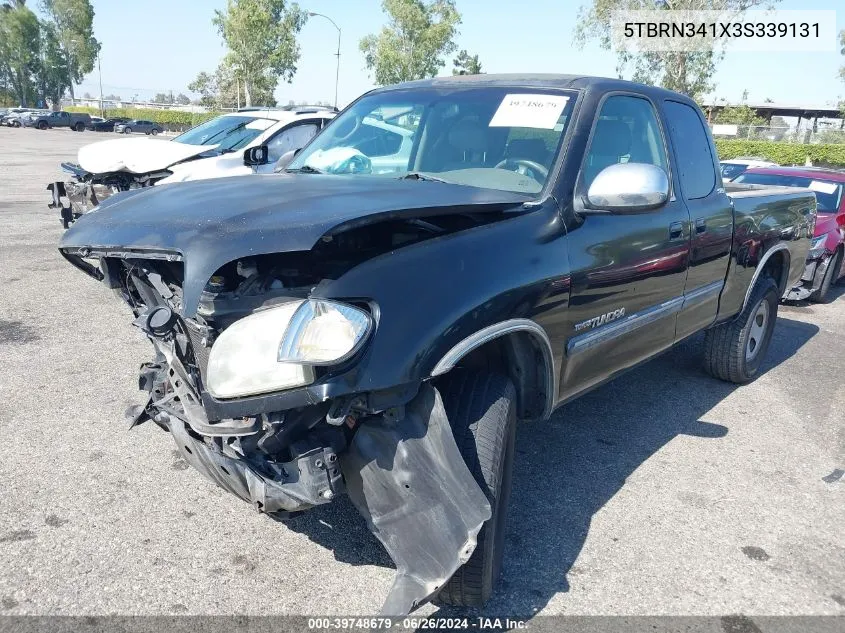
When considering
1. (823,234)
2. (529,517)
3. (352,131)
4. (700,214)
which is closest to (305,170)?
(352,131)

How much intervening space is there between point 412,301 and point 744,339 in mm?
3718

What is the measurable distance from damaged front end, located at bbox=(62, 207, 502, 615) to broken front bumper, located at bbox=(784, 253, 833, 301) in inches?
287

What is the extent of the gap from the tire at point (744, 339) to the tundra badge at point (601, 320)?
6.52ft

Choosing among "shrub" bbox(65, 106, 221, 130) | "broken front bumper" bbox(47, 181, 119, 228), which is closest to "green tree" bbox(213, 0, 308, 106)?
"shrub" bbox(65, 106, 221, 130)

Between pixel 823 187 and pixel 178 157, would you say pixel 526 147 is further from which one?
pixel 823 187

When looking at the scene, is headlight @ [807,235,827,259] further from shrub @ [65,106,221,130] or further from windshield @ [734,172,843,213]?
shrub @ [65,106,221,130]

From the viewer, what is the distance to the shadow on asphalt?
9.53 feet

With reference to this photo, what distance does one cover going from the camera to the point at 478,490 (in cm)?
231

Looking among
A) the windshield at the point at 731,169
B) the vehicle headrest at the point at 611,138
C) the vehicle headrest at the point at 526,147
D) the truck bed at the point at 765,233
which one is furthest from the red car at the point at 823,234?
the vehicle headrest at the point at 526,147

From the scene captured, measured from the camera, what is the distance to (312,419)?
2.23m

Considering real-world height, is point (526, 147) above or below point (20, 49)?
below

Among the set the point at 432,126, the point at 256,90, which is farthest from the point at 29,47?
the point at 432,126

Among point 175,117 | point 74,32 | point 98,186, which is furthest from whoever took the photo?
point 74,32

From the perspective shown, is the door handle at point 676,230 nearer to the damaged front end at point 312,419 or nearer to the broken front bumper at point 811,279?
the damaged front end at point 312,419
